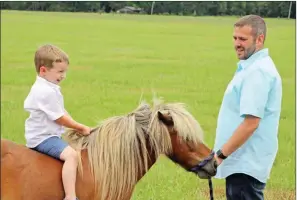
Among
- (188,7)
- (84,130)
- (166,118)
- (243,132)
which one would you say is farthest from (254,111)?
(188,7)

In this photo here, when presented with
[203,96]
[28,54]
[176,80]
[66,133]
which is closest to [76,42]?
[28,54]

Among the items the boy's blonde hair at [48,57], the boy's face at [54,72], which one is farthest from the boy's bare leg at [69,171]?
the boy's blonde hair at [48,57]

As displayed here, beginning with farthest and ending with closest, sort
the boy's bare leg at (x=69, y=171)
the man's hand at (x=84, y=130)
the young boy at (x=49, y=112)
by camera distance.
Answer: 1. the man's hand at (x=84, y=130)
2. the young boy at (x=49, y=112)
3. the boy's bare leg at (x=69, y=171)

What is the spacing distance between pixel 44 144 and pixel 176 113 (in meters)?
0.94

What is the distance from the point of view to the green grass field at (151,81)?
23.0ft

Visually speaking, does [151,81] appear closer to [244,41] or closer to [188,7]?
[244,41]

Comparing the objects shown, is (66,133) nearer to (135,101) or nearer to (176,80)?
(135,101)

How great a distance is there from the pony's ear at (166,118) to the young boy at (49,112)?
62cm

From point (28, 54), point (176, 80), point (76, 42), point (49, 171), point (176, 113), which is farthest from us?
point (76, 42)

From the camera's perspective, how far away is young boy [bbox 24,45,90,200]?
389 cm

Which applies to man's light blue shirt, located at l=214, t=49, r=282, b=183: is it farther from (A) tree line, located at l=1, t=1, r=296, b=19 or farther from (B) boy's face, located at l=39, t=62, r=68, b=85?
(A) tree line, located at l=1, t=1, r=296, b=19

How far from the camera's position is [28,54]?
2138cm

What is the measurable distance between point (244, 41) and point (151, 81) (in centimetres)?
1198

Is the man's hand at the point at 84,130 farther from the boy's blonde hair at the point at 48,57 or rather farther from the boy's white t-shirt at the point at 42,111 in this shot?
the boy's blonde hair at the point at 48,57
